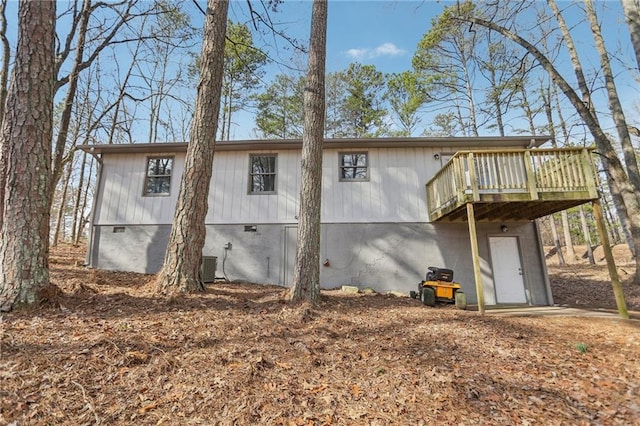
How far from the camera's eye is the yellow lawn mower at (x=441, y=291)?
6152 mm

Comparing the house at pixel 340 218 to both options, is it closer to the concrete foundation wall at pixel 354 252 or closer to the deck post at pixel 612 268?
the concrete foundation wall at pixel 354 252

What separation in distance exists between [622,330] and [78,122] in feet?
58.7

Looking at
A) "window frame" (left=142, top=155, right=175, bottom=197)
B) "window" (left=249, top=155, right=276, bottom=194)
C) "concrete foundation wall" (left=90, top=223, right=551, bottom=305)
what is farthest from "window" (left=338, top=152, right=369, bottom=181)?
"window frame" (left=142, top=155, right=175, bottom=197)

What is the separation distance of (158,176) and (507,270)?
10.2 meters

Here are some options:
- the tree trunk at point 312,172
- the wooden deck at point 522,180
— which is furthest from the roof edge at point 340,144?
the tree trunk at point 312,172

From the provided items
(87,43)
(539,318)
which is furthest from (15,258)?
(87,43)

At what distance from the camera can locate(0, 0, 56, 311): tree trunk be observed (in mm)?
3184

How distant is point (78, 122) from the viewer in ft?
41.2

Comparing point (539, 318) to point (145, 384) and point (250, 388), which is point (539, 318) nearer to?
point (250, 388)

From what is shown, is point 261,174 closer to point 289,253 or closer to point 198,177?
point 289,253

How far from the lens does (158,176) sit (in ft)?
28.4

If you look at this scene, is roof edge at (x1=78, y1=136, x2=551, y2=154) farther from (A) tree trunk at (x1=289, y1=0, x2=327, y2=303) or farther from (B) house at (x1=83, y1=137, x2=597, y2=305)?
(A) tree trunk at (x1=289, y1=0, x2=327, y2=303)

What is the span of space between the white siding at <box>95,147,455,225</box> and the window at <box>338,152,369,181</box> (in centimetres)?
16

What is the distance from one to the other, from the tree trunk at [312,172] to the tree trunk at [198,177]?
1.62 meters
